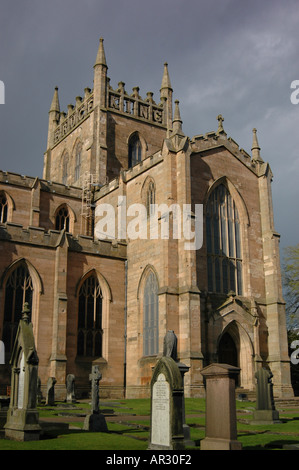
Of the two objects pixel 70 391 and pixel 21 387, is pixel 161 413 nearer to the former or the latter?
pixel 21 387

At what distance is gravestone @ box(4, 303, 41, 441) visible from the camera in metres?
13.1

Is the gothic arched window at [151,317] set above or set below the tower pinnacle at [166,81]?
below

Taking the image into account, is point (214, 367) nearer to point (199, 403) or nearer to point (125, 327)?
point (199, 403)

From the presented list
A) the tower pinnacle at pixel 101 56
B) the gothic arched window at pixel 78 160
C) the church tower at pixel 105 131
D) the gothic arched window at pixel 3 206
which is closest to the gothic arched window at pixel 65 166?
the church tower at pixel 105 131

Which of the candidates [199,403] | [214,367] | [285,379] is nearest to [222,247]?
[285,379]

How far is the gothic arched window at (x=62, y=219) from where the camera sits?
4138cm

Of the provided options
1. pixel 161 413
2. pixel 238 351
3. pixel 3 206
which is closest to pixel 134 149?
pixel 3 206

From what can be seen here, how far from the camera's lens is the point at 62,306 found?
30.6 meters

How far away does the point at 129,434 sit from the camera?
14523 mm

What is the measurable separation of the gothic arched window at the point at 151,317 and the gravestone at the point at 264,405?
11.1 m

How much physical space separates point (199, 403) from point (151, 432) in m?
14.9

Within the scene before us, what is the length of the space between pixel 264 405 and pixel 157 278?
13106mm

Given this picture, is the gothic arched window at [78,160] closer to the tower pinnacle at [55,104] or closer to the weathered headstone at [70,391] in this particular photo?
the tower pinnacle at [55,104]

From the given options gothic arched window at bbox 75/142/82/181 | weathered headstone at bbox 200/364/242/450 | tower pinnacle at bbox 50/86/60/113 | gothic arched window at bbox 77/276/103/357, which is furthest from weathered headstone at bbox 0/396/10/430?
tower pinnacle at bbox 50/86/60/113
